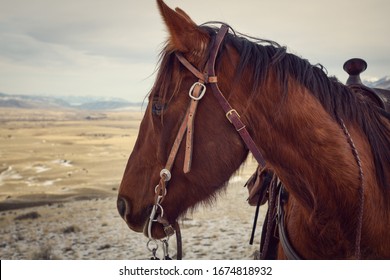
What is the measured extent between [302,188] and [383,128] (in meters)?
0.53

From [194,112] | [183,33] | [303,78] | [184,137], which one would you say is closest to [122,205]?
[184,137]

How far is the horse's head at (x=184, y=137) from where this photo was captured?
3.84 feet

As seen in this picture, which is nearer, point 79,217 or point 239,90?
point 239,90

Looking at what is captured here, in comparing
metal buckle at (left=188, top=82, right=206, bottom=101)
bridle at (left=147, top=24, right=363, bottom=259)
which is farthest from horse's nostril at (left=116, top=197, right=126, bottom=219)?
metal buckle at (left=188, top=82, right=206, bottom=101)

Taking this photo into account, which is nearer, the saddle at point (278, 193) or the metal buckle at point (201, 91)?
the metal buckle at point (201, 91)

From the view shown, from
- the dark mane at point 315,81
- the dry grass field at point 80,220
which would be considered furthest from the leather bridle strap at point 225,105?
the dry grass field at point 80,220

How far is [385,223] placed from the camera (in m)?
1.27

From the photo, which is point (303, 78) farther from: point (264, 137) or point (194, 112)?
point (194, 112)

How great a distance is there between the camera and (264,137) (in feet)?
3.87

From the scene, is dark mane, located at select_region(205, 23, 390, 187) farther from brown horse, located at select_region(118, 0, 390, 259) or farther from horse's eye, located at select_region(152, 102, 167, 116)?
horse's eye, located at select_region(152, 102, 167, 116)

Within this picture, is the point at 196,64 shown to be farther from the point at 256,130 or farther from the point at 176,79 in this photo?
the point at 256,130

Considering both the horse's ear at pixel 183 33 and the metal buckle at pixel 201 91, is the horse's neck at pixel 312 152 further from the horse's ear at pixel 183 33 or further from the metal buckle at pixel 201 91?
the horse's ear at pixel 183 33
